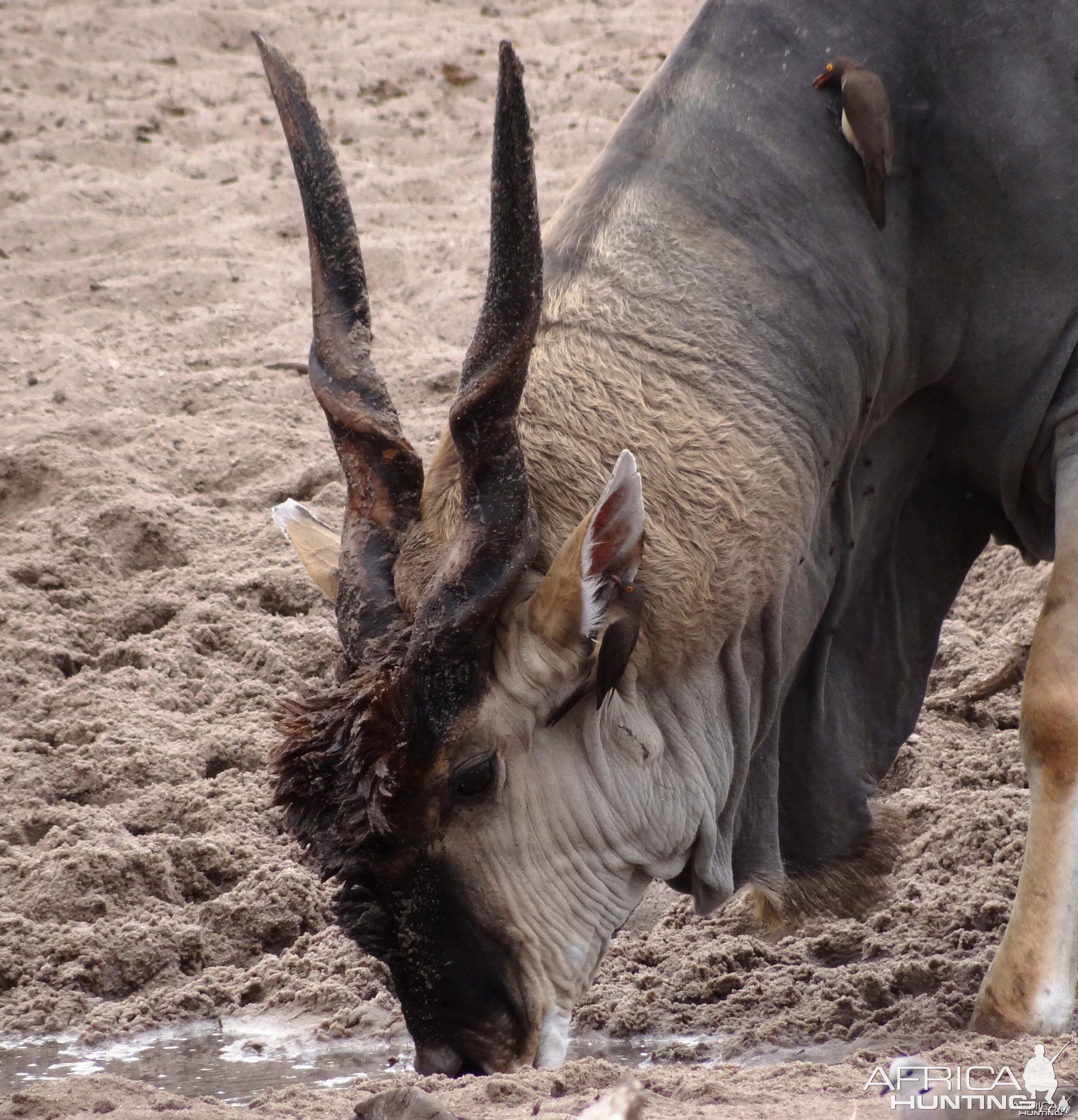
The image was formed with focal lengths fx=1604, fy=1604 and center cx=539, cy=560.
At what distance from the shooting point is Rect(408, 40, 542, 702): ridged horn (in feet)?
9.46

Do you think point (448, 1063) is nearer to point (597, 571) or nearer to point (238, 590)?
point (597, 571)

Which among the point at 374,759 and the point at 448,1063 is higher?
the point at 374,759

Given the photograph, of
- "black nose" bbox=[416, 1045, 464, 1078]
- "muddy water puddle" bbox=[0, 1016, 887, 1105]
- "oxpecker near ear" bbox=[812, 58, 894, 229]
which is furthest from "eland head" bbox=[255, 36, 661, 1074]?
"oxpecker near ear" bbox=[812, 58, 894, 229]

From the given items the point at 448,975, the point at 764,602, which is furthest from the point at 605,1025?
the point at 764,602

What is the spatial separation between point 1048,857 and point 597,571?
42.6 inches

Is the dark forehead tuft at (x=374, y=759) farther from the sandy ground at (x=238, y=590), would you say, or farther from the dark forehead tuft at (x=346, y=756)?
the sandy ground at (x=238, y=590)

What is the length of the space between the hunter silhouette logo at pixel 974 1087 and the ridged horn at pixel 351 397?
3.95ft

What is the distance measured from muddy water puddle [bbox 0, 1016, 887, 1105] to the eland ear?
1076 mm

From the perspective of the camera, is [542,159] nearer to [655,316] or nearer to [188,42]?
[188,42]

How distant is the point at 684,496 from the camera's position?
3.14m

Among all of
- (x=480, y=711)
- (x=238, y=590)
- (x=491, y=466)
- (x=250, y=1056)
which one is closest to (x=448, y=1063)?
(x=480, y=711)

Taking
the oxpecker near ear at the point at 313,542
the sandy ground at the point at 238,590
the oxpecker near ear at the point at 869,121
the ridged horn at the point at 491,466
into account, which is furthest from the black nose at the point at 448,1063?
the oxpecker near ear at the point at 869,121

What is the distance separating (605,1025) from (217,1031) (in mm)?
927


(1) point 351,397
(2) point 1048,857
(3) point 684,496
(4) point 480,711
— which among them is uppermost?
(1) point 351,397
